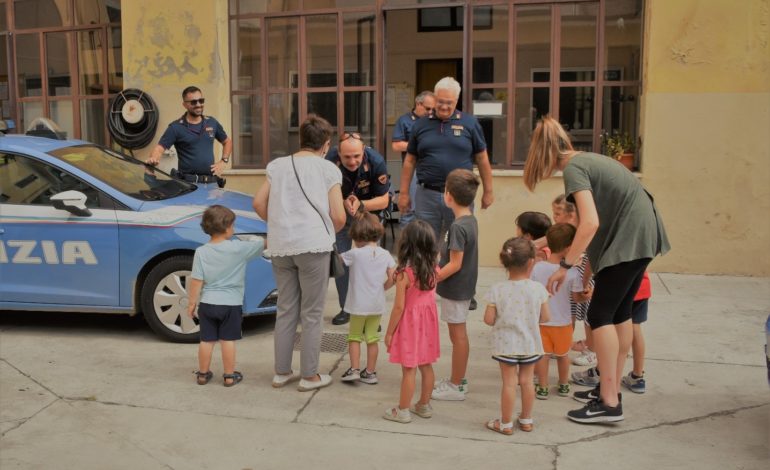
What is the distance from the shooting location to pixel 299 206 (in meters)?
4.84

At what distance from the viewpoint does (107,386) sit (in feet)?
17.0

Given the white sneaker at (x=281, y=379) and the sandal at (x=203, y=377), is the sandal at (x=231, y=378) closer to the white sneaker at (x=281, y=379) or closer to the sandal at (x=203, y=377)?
the sandal at (x=203, y=377)

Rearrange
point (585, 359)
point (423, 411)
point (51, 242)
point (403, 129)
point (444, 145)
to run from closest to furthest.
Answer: point (423, 411)
point (585, 359)
point (51, 242)
point (444, 145)
point (403, 129)

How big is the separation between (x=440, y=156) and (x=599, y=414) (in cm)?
262

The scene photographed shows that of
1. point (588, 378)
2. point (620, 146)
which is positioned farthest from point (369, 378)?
point (620, 146)

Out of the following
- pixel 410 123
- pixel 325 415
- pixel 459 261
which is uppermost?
A: pixel 410 123

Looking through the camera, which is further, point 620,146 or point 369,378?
point 620,146

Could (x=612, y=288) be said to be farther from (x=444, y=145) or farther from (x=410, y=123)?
(x=410, y=123)

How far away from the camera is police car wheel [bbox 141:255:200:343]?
592 centimetres

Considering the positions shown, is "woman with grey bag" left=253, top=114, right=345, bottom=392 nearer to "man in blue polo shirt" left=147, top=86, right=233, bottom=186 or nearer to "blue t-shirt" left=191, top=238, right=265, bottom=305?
"blue t-shirt" left=191, top=238, right=265, bottom=305

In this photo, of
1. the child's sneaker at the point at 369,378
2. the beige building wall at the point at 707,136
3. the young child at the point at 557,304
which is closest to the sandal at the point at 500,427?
the young child at the point at 557,304

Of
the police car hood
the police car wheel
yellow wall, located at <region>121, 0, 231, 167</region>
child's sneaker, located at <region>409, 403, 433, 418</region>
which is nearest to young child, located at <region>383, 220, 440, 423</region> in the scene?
child's sneaker, located at <region>409, 403, 433, 418</region>

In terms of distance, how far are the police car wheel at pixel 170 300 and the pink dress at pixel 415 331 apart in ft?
6.85

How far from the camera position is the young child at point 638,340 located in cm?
483
